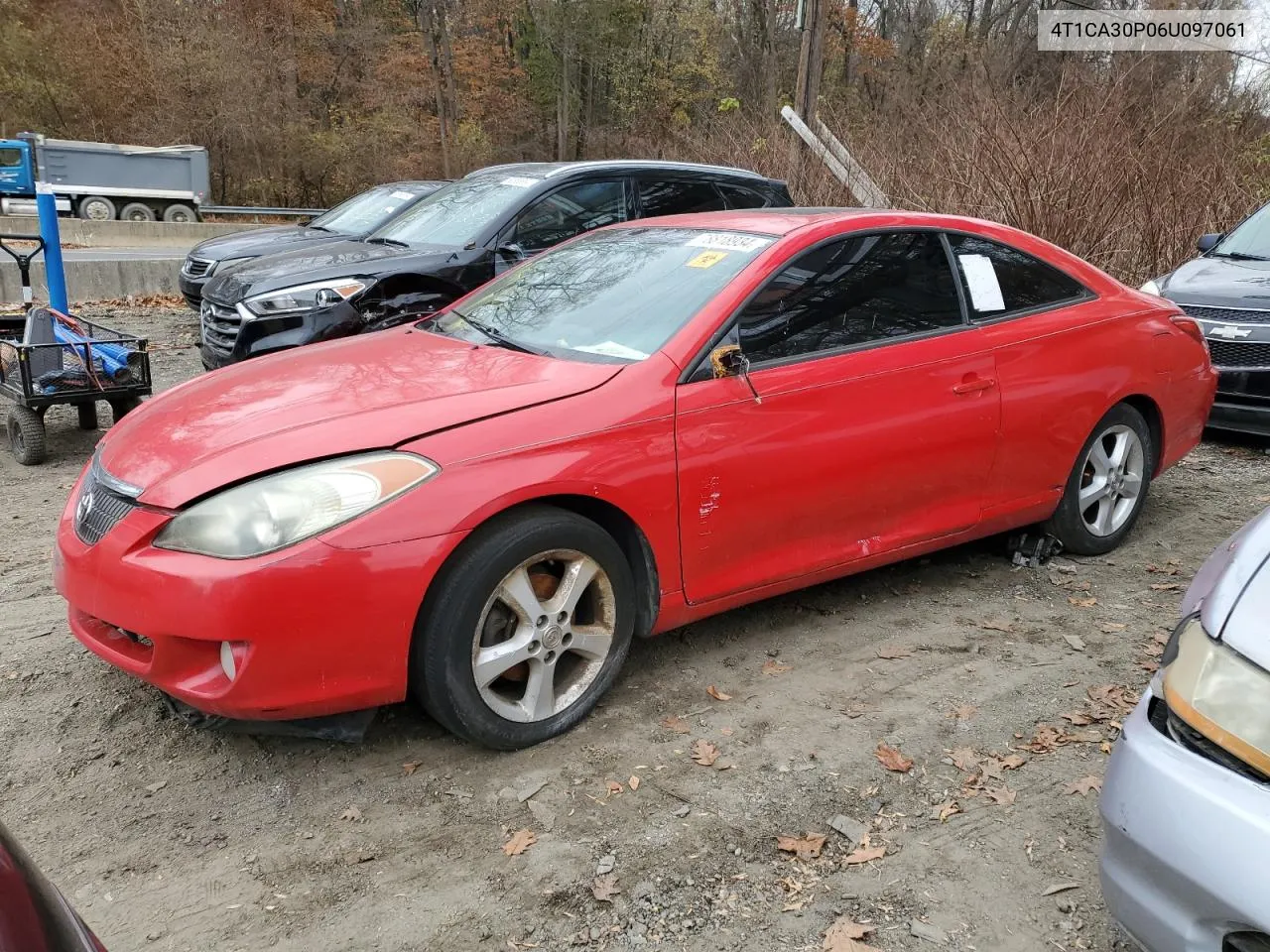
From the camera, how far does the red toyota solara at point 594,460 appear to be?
2.74m

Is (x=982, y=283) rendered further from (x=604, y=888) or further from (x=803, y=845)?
(x=604, y=888)

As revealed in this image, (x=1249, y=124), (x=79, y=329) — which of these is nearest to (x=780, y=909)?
(x=79, y=329)

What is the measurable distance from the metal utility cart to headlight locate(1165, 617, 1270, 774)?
6120 mm

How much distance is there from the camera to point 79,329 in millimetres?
6633

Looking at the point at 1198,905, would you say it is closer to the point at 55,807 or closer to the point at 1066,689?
the point at 1066,689

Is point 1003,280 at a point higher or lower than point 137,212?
higher

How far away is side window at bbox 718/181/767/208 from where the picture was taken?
8047mm

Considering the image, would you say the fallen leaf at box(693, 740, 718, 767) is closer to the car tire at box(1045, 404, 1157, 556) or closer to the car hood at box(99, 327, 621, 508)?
the car hood at box(99, 327, 621, 508)

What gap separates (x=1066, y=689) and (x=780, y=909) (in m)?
1.65

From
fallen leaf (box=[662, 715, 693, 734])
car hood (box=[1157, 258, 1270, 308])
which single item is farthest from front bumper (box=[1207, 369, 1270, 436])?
fallen leaf (box=[662, 715, 693, 734])

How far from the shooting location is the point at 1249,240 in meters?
7.66

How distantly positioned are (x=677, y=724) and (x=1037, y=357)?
7.25 feet

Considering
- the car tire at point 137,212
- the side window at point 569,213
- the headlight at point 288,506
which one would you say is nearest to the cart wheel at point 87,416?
the side window at point 569,213

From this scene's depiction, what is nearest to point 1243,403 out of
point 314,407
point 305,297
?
point 314,407
